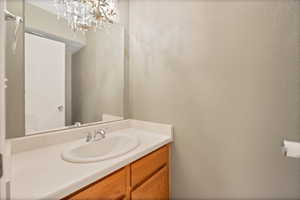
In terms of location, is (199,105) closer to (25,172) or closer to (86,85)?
(86,85)

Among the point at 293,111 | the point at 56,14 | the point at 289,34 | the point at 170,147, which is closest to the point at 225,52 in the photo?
the point at 289,34

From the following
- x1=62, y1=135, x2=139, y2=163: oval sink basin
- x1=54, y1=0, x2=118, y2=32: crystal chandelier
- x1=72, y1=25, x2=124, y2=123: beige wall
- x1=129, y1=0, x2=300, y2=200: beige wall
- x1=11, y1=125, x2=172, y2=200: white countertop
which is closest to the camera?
x1=11, y1=125, x2=172, y2=200: white countertop

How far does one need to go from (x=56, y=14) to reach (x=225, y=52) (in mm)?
1204

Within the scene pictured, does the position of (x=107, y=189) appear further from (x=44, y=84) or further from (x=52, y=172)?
(x=44, y=84)

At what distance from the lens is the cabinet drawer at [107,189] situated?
0.70 metres

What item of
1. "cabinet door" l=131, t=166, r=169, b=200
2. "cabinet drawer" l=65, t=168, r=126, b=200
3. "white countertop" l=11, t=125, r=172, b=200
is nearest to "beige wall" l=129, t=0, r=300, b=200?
"cabinet door" l=131, t=166, r=169, b=200

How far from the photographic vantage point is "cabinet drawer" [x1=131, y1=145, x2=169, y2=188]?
1.00 meters

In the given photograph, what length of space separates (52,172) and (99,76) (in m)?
0.90

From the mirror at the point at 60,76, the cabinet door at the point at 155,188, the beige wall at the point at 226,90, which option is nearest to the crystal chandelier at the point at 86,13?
the mirror at the point at 60,76

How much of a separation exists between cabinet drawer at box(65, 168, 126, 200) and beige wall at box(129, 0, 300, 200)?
2.03 ft

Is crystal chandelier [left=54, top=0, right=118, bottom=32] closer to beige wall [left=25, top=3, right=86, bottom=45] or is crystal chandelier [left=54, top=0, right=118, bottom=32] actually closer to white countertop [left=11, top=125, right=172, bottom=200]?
beige wall [left=25, top=3, right=86, bottom=45]

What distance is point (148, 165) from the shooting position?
1.12m

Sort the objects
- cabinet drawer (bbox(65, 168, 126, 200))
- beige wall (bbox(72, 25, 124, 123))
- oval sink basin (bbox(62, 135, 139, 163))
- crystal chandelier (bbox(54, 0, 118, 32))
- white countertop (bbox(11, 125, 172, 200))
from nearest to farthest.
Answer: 1. white countertop (bbox(11, 125, 172, 200))
2. cabinet drawer (bbox(65, 168, 126, 200))
3. oval sink basin (bbox(62, 135, 139, 163))
4. crystal chandelier (bbox(54, 0, 118, 32))
5. beige wall (bbox(72, 25, 124, 123))

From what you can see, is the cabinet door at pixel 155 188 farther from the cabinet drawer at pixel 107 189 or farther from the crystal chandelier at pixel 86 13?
the crystal chandelier at pixel 86 13
